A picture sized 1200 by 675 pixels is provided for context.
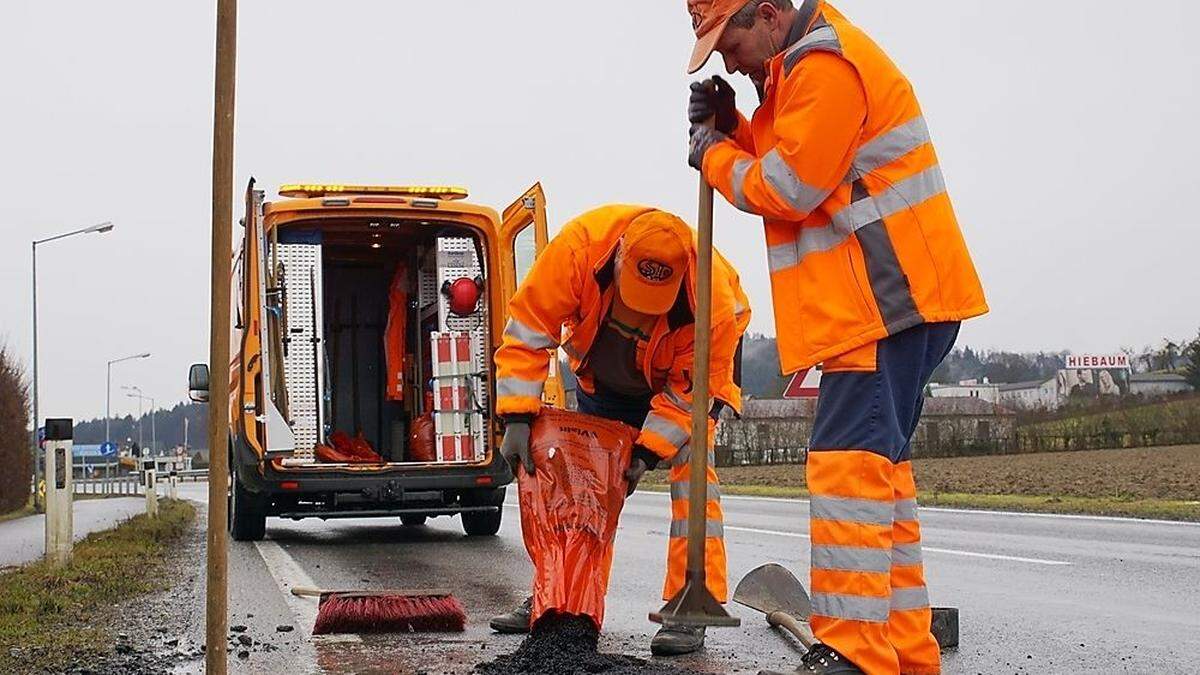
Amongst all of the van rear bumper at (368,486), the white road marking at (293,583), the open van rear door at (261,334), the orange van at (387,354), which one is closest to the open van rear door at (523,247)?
the orange van at (387,354)

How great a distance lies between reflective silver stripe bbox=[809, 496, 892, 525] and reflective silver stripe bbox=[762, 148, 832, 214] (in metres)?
0.80

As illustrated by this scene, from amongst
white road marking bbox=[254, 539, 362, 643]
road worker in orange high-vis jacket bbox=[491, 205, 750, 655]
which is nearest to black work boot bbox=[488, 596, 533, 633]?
road worker in orange high-vis jacket bbox=[491, 205, 750, 655]

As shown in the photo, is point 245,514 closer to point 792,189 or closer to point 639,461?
point 639,461

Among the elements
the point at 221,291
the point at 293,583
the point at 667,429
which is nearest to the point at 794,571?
the point at 293,583

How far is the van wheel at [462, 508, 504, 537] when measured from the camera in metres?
11.7

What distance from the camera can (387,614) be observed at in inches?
219

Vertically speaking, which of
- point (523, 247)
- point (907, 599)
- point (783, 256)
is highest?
point (523, 247)

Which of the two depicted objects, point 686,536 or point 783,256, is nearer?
point 783,256

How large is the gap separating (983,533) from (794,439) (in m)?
28.2

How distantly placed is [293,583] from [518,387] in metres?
3.34

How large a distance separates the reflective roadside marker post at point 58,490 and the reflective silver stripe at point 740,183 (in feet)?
23.6

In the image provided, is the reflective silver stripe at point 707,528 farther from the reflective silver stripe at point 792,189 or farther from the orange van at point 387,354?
the orange van at point 387,354

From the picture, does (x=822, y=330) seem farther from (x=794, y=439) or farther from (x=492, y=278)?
(x=794, y=439)

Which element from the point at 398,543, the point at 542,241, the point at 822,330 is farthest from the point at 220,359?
the point at 398,543
